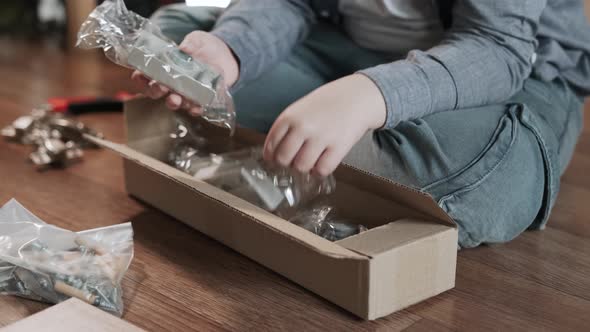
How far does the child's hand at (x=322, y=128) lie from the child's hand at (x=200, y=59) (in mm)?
186

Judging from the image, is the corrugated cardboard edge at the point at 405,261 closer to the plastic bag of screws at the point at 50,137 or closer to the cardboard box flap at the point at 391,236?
the cardboard box flap at the point at 391,236

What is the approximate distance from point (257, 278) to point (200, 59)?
302mm

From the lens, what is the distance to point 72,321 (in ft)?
2.09

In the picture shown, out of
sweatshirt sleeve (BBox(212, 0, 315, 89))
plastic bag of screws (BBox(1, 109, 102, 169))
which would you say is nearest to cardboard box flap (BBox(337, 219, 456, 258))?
sweatshirt sleeve (BBox(212, 0, 315, 89))

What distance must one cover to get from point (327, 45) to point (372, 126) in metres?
0.35

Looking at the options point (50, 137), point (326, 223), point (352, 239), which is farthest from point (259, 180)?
point (50, 137)

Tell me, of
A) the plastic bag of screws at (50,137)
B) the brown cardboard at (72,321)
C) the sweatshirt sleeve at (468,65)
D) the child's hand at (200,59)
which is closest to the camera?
the brown cardboard at (72,321)

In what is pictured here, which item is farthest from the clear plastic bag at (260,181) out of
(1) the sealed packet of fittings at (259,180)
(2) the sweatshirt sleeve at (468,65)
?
(2) the sweatshirt sleeve at (468,65)

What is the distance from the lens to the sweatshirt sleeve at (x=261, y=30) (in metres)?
0.99

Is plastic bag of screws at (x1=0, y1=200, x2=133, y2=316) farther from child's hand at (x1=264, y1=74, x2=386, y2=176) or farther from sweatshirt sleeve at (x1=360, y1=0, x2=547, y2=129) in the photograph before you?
sweatshirt sleeve at (x1=360, y1=0, x2=547, y2=129)

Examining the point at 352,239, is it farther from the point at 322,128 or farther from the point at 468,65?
the point at 468,65

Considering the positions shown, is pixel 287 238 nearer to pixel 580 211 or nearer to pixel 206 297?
pixel 206 297

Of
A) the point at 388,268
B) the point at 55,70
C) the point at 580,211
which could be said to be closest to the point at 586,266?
the point at 580,211

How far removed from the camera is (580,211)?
94cm
